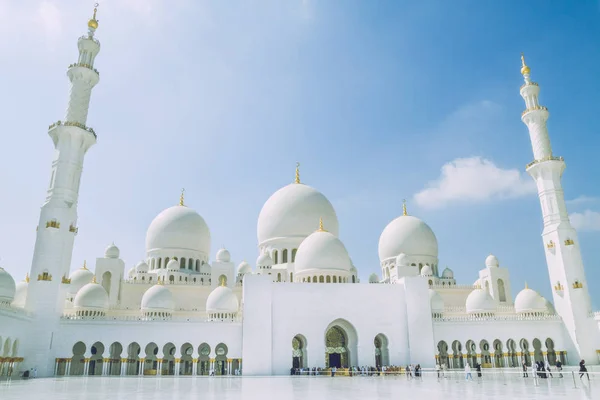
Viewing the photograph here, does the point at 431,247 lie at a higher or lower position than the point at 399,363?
higher

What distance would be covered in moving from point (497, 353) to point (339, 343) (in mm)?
10051

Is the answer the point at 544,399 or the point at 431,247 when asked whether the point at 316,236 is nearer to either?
the point at 431,247

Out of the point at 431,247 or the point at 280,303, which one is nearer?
the point at 280,303

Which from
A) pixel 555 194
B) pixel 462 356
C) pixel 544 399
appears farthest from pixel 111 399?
pixel 555 194

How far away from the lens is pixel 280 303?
22.2 metres

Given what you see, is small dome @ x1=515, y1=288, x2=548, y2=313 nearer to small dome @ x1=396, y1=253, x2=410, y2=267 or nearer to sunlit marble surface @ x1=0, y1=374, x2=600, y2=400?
small dome @ x1=396, y1=253, x2=410, y2=267

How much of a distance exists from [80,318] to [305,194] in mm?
15419

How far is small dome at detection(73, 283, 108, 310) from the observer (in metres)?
23.2

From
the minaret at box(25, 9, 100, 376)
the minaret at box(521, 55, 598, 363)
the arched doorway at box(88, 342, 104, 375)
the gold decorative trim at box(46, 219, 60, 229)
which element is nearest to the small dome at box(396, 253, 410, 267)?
the minaret at box(521, 55, 598, 363)

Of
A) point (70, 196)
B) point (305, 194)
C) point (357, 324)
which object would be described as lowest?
point (357, 324)

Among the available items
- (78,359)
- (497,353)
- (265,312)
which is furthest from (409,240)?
(78,359)

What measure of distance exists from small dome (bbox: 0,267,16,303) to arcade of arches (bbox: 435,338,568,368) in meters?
20.7

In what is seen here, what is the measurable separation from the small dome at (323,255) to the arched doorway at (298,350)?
3.69 meters

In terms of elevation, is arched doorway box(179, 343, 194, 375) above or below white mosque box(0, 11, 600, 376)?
below
